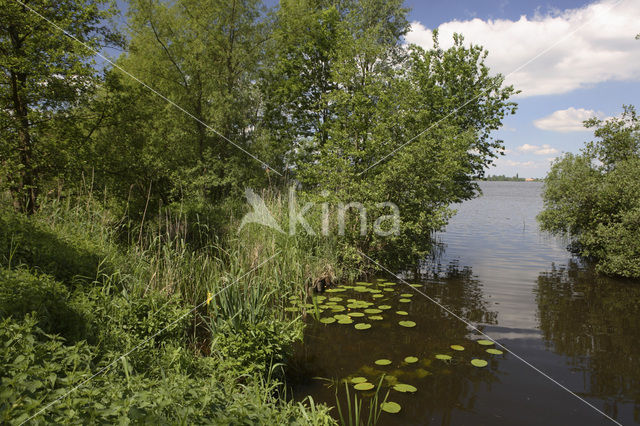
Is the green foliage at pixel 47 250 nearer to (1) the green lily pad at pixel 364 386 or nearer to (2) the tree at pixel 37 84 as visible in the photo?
(2) the tree at pixel 37 84

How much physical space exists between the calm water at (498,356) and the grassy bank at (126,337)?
34.3 inches

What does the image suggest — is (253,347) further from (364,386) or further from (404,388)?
(404,388)

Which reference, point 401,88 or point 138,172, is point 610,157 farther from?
point 138,172

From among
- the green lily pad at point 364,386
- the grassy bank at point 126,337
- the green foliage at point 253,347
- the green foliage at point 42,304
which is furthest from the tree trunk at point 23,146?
the green lily pad at point 364,386

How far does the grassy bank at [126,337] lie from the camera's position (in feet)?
7.62

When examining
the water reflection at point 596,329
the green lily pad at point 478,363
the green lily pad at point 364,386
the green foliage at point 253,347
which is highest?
the green foliage at point 253,347

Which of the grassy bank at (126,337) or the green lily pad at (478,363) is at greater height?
the grassy bank at (126,337)

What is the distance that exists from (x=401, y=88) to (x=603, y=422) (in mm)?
9330

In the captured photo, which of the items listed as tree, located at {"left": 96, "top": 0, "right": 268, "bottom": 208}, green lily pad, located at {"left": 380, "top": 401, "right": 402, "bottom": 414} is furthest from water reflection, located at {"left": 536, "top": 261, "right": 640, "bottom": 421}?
tree, located at {"left": 96, "top": 0, "right": 268, "bottom": 208}

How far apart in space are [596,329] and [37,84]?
1159 cm

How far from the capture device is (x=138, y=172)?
10.4 m

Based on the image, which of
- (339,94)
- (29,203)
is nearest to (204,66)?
(339,94)

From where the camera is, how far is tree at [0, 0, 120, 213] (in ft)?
22.2

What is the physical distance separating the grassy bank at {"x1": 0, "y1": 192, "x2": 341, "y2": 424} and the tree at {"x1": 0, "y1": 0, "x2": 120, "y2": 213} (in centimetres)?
118
